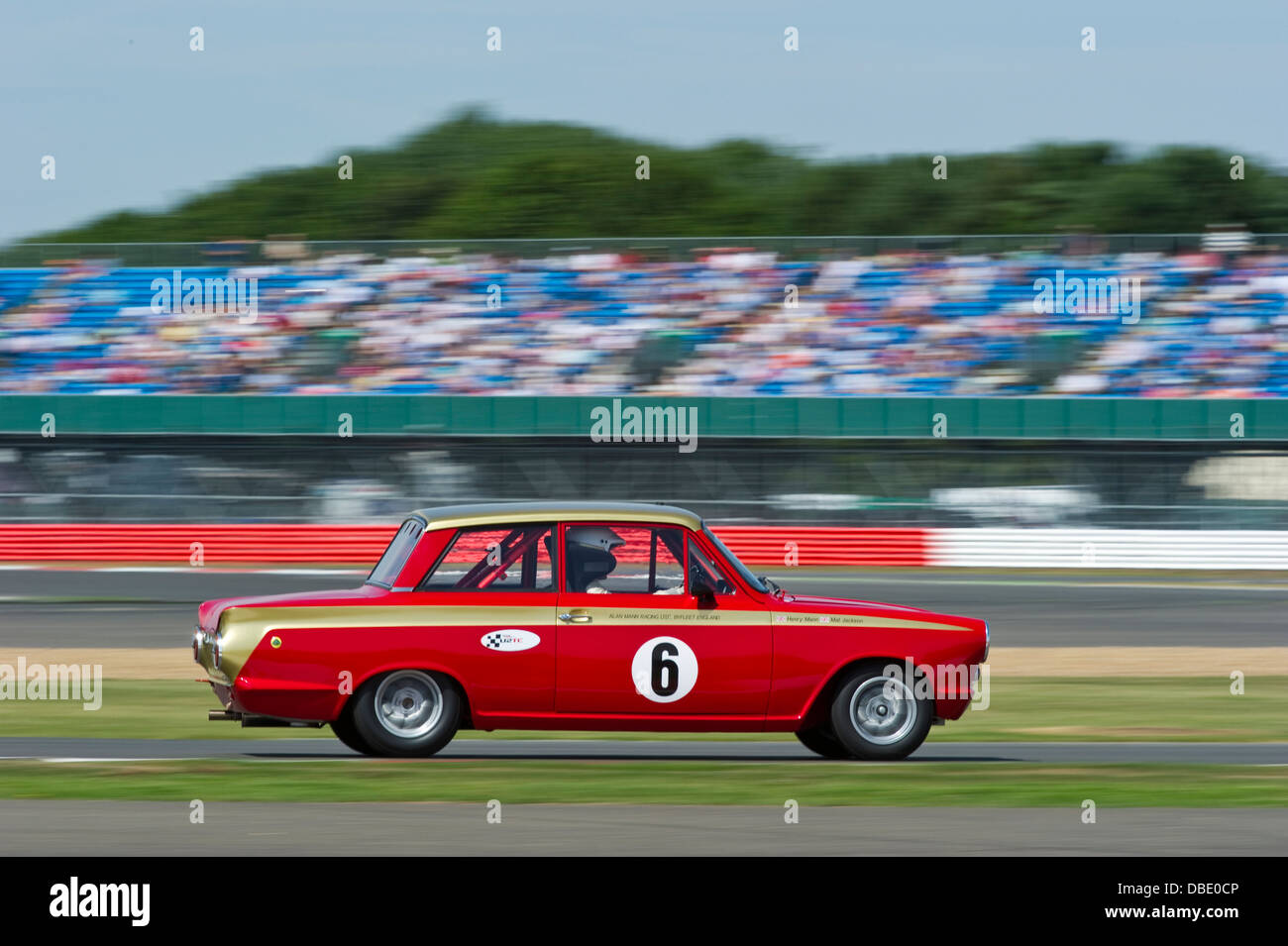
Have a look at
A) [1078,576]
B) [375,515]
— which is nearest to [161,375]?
[375,515]

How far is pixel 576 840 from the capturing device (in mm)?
6219

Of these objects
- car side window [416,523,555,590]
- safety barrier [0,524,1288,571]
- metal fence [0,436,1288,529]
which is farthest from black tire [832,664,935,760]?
metal fence [0,436,1288,529]

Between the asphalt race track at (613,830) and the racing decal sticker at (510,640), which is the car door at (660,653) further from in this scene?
the asphalt race track at (613,830)

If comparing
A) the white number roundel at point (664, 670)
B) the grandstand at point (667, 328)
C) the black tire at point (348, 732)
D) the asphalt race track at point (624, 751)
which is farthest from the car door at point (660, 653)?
the grandstand at point (667, 328)

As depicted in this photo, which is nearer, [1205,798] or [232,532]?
[1205,798]

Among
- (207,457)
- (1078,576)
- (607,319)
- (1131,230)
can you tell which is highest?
(1131,230)

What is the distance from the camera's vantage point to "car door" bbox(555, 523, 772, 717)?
822 cm

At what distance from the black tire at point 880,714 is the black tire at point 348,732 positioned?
2270 mm

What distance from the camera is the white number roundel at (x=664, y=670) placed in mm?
8227

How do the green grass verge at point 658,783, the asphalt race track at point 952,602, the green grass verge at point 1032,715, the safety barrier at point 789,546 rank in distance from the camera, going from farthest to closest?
1. the safety barrier at point 789,546
2. the asphalt race track at point 952,602
3. the green grass verge at point 1032,715
4. the green grass verge at point 658,783

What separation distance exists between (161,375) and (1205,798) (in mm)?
25427

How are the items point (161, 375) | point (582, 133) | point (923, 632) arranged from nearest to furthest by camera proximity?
point (923, 632) < point (161, 375) < point (582, 133)

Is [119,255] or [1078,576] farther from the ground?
[119,255]

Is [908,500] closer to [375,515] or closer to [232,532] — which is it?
[375,515]
